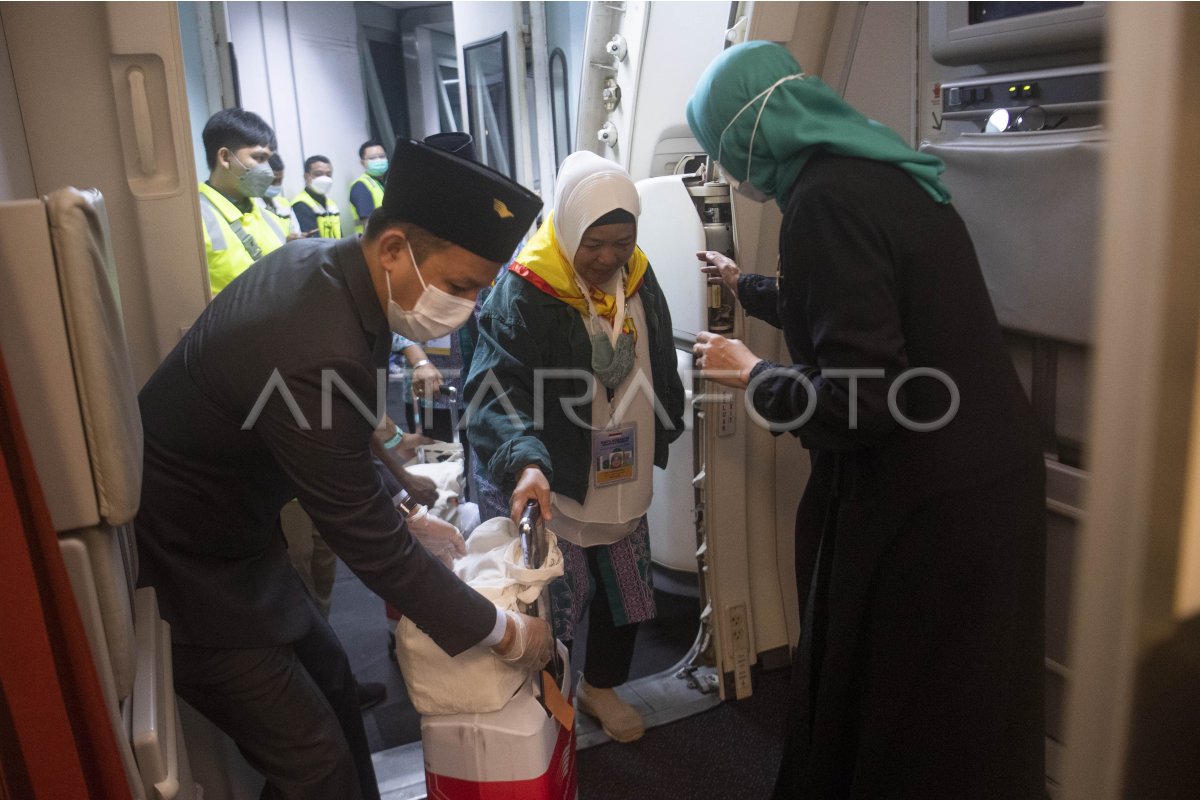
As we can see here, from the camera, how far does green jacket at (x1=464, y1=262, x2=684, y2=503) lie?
6.60 ft

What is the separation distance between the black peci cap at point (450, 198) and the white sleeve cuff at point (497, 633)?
0.62m

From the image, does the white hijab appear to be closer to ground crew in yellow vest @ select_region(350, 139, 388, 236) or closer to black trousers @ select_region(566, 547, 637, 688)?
black trousers @ select_region(566, 547, 637, 688)

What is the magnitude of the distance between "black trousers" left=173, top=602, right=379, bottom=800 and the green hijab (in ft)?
4.18

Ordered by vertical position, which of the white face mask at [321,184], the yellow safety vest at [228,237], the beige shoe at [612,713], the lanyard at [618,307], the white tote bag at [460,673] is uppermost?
the white face mask at [321,184]

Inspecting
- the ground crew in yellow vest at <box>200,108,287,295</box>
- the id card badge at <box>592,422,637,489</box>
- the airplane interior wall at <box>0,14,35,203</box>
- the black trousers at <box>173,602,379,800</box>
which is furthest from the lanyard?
the ground crew in yellow vest at <box>200,108,287,295</box>

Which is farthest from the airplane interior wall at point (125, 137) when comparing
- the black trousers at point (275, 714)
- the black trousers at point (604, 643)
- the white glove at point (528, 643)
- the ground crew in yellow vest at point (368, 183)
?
the ground crew in yellow vest at point (368, 183)

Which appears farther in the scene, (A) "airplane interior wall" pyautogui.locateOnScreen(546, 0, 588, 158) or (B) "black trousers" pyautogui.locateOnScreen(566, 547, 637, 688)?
(A) "airplane interior wall" pyautogui.locateOnScreen(546, 0, 588, 158)

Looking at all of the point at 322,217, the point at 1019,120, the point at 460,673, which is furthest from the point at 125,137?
the point at 322,217

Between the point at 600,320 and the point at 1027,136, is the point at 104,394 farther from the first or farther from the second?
the point at 1027,136

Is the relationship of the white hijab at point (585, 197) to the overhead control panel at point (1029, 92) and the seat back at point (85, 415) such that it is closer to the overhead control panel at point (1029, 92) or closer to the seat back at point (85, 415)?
the overhead control panel at point (1029, 92)

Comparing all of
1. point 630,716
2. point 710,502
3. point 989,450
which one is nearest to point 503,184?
point 989,450

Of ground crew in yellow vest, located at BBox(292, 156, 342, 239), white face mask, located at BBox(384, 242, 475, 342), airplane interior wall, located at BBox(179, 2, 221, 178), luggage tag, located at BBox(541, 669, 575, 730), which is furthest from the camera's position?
ground crew in yellow vest, located at BBox(292, 156, 342, 239)

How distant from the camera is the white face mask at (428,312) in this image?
55.3 inches

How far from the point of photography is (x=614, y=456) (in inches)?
86.7
